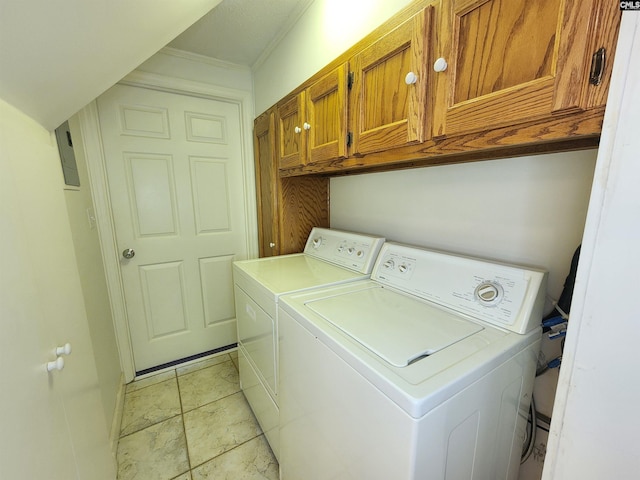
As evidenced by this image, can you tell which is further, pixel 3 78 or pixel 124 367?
pixel 124 367

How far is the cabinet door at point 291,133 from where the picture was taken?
1.46 metres

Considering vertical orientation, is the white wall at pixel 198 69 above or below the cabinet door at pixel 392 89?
above

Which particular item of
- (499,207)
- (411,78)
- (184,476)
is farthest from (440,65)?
(184,476)

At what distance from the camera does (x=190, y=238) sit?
217cm

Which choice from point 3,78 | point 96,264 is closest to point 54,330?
point 3,78

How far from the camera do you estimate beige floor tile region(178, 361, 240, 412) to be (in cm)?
185

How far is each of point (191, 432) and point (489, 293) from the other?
1.80m

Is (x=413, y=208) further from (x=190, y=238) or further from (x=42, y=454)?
(x=190, y=238)

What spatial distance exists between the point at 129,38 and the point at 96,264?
4.65 feet

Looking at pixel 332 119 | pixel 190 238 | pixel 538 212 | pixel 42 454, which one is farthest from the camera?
pixel 190 238

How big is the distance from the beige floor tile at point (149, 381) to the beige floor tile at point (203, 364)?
0.21 feet

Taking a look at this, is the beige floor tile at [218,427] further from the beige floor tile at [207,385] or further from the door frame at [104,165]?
the door frame at [104,165]

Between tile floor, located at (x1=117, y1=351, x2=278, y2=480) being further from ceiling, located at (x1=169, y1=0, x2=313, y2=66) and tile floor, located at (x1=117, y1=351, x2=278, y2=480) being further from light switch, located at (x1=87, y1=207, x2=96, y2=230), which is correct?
ceiling, located at (x1=169, y1=0, x2=313, y2=66)

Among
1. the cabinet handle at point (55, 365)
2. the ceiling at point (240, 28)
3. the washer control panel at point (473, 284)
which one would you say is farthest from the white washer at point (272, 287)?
the ceiling at point (240, 28)
